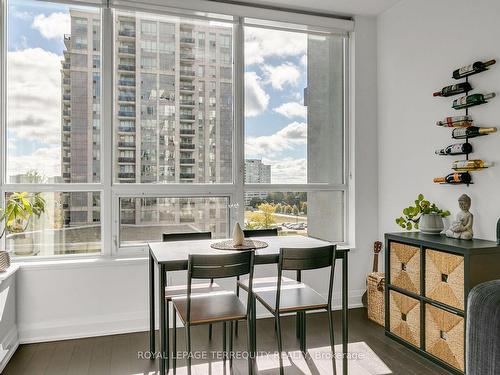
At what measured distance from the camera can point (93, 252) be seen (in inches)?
138

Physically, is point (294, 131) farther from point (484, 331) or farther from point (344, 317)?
point (484, 331)

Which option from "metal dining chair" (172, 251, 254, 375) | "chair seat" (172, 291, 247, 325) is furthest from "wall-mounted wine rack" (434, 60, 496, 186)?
"chair seat" (172, 291, 247, 325)

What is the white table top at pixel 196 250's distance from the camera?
7.68ft

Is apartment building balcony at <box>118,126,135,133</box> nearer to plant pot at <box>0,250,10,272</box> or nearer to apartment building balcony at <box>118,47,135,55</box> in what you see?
apartment building balcony at <box>118,47,135,55</box>

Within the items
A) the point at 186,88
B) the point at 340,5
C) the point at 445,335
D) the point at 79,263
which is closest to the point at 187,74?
the point at 186,88

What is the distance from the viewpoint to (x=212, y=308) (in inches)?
96.8

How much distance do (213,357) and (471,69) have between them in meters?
2.91

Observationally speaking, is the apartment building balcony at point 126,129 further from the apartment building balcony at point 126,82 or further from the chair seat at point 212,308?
the chair seat at point 212,308

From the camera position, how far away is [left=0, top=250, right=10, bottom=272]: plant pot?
2953mm

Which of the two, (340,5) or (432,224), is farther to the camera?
(340,5)

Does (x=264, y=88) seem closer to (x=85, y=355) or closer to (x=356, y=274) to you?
(x=356, y=274)

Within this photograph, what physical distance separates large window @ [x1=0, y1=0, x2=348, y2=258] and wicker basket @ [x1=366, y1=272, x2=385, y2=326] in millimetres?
707

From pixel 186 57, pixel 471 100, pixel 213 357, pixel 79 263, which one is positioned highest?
pixel 186 57

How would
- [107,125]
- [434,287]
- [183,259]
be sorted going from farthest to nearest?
[107,125] → [434,287] → [183,259]
